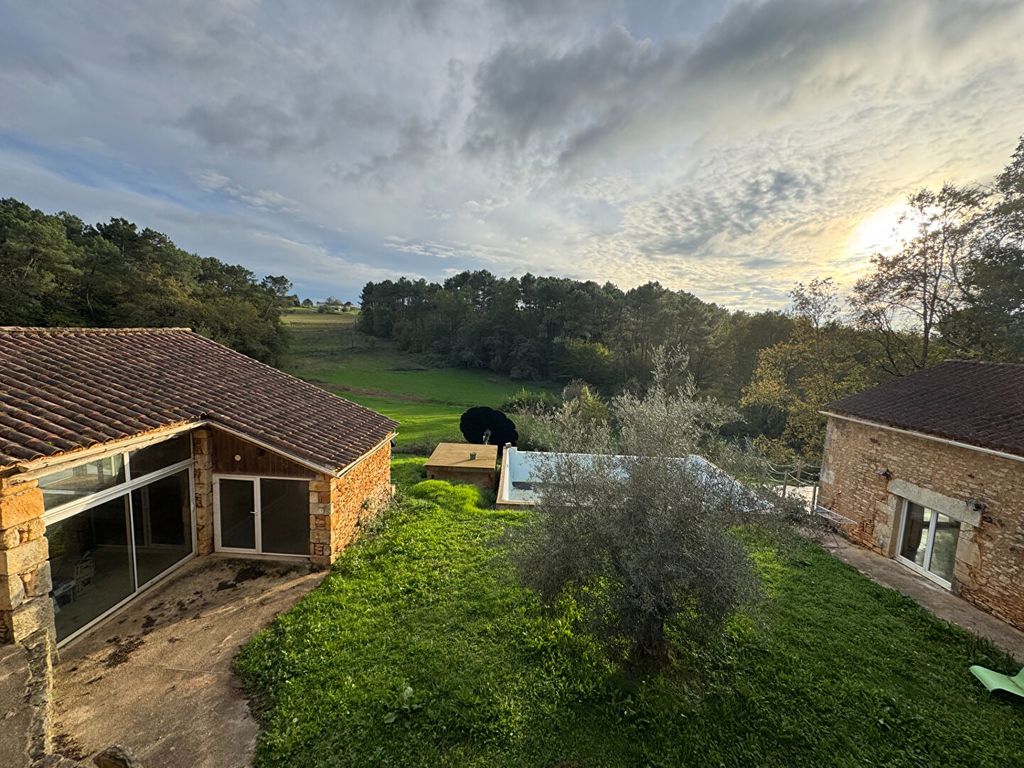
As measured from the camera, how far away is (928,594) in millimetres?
9727

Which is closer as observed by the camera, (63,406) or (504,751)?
(504,751)

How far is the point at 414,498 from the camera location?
1392 cm

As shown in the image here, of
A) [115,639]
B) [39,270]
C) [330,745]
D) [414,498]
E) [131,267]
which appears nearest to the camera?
[330,745]

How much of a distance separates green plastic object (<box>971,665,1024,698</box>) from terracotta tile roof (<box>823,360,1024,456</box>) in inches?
166

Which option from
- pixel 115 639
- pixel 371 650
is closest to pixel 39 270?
pixel 115 639

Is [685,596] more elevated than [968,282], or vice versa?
[968,282]

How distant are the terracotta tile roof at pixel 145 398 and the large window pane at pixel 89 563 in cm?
135

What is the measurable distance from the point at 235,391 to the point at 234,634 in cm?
551

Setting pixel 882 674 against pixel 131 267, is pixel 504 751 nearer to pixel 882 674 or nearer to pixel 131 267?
pixel 882 674

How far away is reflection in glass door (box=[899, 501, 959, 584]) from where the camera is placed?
1013cm

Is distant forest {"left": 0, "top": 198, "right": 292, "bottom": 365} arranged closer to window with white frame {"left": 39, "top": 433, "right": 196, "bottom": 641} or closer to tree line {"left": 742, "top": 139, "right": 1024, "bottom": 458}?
window with white frame {"left": 39, "top": 433, "right": 196, "bottom": 641}

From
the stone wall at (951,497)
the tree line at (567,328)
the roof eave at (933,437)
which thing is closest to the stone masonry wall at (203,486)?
the roof eave at (933,437)

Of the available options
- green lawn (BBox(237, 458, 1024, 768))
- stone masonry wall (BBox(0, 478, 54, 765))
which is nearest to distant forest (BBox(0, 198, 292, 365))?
stone masonry wall (BBox(0, 478, 54, 765))

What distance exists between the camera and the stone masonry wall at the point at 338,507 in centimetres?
872
